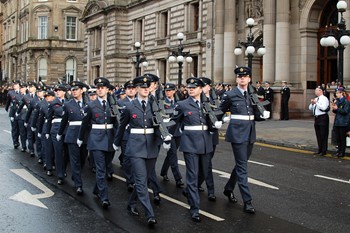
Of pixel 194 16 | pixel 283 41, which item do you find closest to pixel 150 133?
pixel 283 41

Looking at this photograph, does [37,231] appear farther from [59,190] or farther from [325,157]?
[325,157]

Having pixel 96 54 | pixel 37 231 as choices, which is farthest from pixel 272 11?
pixel 96 54

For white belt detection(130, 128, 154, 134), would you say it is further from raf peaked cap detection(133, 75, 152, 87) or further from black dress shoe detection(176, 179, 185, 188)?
black dress shoe detection(176, 179, 185, 188)

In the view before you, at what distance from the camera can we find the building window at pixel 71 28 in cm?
7419

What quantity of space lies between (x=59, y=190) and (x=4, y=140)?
975 centimetres

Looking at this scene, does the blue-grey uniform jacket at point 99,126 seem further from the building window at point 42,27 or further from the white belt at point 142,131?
the building window at point 42,27

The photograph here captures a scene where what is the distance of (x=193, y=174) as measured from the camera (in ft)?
26.1

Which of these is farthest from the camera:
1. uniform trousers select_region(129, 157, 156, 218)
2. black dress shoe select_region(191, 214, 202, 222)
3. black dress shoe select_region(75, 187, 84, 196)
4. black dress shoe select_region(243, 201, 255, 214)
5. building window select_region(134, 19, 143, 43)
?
building window select_region(134, 19, 143, 43)

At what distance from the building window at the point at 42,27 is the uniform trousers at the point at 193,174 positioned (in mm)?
69163

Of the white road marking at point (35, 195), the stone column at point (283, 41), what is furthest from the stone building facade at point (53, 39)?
the white road marking at point (35, 195)

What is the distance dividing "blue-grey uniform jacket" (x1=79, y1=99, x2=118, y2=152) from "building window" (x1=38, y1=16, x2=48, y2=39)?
6787 centimetres

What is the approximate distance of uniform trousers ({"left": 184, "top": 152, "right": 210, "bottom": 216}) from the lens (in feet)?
25.2

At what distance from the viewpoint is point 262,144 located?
1814 cm

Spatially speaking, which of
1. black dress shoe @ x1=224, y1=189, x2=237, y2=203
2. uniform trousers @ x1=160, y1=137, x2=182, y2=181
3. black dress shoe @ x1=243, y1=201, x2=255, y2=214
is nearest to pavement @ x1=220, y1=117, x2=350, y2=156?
uniform trousers @ x1=160, y1=137, x2=182, y2=181
